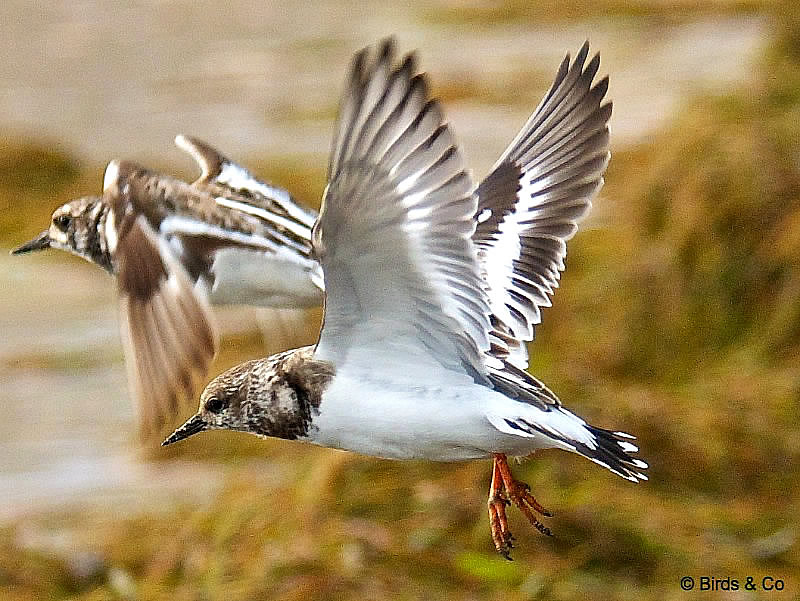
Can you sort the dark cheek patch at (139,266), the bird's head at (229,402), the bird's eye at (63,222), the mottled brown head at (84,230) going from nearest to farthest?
1. the bird's head at (229,402)
2. the dark cheek patch at (139,266)
3. the mottled brown head at (84,230)
4. the bird's eye at (63,222)

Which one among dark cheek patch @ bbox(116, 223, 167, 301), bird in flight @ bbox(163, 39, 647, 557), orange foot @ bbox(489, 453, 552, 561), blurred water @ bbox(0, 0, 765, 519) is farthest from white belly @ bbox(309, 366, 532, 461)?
blurred water @ bbox(0, 0, 765, 519)

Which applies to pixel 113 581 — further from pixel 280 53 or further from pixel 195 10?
pixel 195 10

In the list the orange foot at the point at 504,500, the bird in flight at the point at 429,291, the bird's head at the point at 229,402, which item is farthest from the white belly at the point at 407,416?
the orange foot at the point at 504,500

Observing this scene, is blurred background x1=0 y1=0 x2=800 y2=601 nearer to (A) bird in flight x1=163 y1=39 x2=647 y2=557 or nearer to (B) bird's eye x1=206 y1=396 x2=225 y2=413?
(A) bird in flight x1=163 y1=39 x2=647 y2=557

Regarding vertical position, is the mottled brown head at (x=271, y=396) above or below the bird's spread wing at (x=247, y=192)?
below

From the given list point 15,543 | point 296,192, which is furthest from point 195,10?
point 15,543

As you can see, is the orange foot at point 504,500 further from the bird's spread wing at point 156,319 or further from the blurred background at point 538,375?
the blurred background at point 538,375

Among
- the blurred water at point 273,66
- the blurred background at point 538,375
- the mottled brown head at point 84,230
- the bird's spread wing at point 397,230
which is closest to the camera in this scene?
the bird's spread wing at point 397,230

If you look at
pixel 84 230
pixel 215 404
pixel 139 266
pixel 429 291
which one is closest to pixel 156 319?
pixel 139 266
